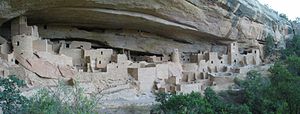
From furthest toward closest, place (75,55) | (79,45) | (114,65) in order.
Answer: (79,45), (75,55), (114,65)

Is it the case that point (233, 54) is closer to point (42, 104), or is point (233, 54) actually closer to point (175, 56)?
point (175, 56)

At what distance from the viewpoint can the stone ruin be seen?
606 inches

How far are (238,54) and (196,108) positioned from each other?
8855mm

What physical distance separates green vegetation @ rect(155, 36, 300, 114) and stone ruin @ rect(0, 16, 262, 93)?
3.12 ft

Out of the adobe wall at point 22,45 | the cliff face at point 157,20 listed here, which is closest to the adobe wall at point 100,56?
the cliff face at point 157,20

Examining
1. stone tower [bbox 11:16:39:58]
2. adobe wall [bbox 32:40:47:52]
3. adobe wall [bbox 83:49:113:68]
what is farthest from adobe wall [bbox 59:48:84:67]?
stone tower [bbox 11:16:39:58]

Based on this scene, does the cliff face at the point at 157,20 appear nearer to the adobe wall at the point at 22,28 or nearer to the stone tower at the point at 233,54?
the adobe wall at the point at 22,28

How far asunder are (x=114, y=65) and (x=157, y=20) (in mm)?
3065

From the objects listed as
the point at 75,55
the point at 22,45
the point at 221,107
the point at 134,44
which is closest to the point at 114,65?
the point at 75,55

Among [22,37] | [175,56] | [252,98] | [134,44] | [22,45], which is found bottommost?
[252,98]

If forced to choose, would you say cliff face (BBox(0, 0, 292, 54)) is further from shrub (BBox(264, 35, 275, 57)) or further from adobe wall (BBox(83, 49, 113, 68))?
adobe wall (BBox(83, 49, 113, 68))

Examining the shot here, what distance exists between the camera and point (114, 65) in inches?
669

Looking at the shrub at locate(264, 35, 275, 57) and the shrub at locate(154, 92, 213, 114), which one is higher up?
the shrub at locate(264, 35, 275, 57)

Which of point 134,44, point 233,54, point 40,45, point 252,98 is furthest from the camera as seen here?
point 233,54
